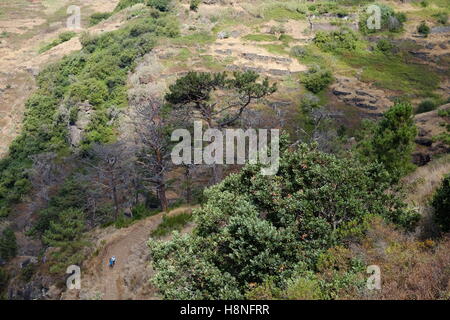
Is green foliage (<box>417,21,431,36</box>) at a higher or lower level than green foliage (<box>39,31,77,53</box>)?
higher

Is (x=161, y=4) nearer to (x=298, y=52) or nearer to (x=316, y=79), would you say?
(x=298, y=52)

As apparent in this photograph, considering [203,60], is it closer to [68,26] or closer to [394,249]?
[394,249]

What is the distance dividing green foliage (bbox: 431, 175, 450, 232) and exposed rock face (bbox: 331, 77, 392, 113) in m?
32.6

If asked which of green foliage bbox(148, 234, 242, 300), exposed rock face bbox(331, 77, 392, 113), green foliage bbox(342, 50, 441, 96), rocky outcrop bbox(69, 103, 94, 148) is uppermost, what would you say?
green foliage bbox(148, 234, 242, 300)

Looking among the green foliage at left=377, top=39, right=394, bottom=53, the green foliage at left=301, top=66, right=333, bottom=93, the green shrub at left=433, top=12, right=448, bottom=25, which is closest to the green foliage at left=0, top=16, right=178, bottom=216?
the green foliage at left=301, top=66, right=333, bottom=93

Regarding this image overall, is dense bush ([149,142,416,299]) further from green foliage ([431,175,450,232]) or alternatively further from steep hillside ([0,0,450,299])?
green foliage ([431,175,450,232])

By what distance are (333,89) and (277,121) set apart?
483 inches

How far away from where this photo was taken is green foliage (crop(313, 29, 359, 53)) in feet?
173

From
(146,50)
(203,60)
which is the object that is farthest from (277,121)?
(146,50)

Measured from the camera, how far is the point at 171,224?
1692 cm

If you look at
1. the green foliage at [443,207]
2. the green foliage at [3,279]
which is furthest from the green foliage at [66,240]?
the green foliage at [443,207]

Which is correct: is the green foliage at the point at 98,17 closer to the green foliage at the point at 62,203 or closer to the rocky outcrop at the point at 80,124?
the rocky outcrop at the point at 80,124

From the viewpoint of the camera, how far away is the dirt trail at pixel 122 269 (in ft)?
39.3

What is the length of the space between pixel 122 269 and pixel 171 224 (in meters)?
3.21
